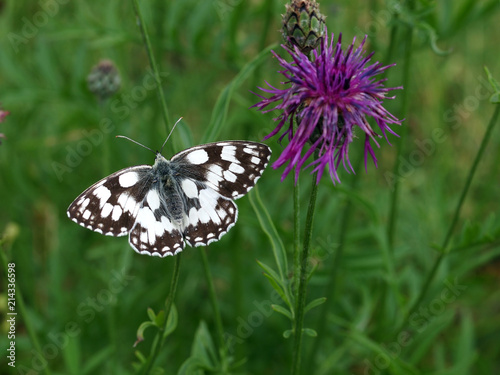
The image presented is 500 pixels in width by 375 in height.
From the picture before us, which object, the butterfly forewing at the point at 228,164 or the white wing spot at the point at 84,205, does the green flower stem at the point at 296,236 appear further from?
the white wing spot at the point at 84,205

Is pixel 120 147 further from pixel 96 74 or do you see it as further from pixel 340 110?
pixel 340 110

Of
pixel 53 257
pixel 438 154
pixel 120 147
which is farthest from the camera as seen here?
pixel 438 154

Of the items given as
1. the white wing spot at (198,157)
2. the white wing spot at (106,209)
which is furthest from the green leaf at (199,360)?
the white wing spot at (198,157)

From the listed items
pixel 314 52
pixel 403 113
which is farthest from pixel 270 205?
pixel 314 52
